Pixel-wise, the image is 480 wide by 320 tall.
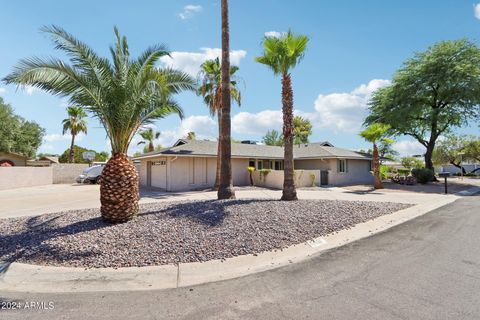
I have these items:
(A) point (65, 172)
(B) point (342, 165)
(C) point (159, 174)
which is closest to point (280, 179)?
(B) point (342, 165)

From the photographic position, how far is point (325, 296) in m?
3.85

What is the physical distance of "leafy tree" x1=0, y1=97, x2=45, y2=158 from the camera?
92.2 feet

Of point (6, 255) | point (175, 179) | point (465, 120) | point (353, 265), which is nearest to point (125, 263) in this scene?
point (6, 255)

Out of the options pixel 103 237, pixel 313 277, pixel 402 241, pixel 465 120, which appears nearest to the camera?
pixel 313 277

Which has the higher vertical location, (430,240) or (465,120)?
(465,120)

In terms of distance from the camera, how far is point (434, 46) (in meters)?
25.9

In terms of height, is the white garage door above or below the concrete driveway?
above

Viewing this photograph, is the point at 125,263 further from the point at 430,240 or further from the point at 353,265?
the point at 430,240

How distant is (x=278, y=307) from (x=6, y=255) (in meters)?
5.70

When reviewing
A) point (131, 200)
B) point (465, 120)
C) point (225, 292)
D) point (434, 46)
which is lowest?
point (225, 292)

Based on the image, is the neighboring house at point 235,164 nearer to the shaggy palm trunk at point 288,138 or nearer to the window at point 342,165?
the window at point 342,165

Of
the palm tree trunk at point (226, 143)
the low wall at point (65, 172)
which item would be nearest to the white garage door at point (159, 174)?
the low wall at point (65, 172)

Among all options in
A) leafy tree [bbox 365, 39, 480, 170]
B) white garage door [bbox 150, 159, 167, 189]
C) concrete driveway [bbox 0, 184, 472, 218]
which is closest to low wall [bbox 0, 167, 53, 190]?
concrete driveway [bbox 0, 184, 472, 218]

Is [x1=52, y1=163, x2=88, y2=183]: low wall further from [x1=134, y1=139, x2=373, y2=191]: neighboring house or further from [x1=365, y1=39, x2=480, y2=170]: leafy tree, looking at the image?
[x1=365, y1=39, x2=480, y2=170]: leafy tree
